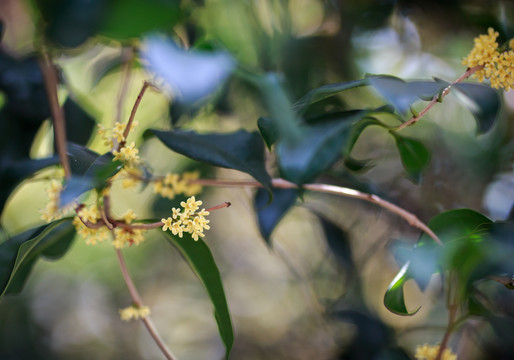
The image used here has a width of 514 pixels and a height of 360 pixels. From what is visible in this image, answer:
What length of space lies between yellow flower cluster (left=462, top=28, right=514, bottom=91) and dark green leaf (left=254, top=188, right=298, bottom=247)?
238 millimetres

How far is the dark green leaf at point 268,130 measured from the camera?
1.30ft

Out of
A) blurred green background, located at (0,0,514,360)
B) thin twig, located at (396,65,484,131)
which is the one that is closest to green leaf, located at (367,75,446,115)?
thin twig, located at (396,65,484,131)

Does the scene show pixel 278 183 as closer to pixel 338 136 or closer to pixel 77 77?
pixel 338 136

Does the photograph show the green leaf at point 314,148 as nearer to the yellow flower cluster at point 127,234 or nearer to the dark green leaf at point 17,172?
the yellow flower cluster at point 127,234

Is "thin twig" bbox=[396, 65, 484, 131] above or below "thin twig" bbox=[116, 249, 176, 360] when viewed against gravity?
above

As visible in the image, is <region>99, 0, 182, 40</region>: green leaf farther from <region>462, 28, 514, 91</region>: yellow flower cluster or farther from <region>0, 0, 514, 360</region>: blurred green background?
<region>462, 28, 514, 91</region>: yellow flower cluster

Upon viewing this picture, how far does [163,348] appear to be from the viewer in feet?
1.47

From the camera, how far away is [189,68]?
40cm

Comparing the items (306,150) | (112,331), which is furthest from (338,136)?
(112,331)

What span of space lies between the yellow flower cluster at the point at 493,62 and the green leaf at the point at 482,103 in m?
0.03

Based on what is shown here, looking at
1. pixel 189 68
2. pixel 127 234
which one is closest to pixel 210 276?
pixel 127 234

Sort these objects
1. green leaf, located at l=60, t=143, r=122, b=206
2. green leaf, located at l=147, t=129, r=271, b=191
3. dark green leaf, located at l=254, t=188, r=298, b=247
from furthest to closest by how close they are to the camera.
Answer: dark green leaf, located at l=254, t=188, r=298, b=247
green leaf, located at l=147, t=129, r=271, b=191
green leaf, located at l=60, t=143, r=122, b=206

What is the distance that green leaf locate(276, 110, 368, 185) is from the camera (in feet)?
1.14

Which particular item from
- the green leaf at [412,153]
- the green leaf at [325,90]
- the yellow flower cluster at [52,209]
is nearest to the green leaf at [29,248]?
the yellow flower cluster at [52,209]
